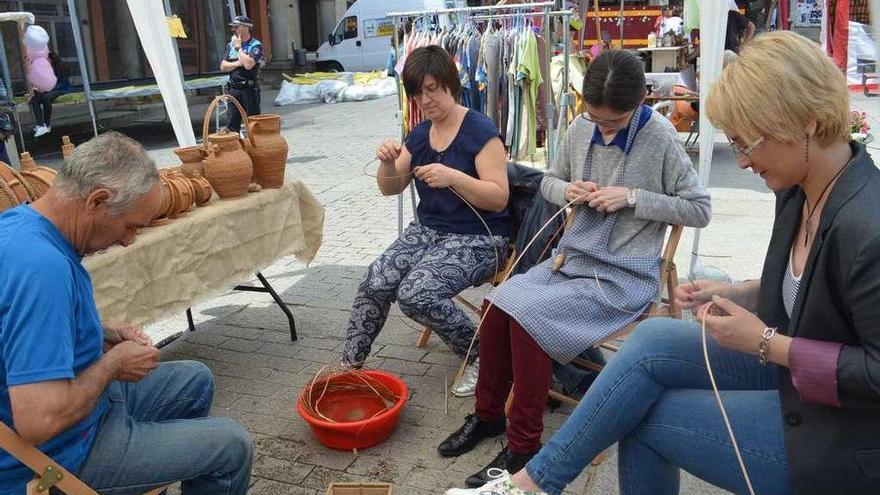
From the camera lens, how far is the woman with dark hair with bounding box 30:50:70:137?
9.68 meters

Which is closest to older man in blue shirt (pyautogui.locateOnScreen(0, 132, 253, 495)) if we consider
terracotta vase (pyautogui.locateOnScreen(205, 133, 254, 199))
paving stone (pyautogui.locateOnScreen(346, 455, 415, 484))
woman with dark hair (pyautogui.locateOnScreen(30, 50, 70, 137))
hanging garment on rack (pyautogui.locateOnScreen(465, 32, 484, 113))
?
paving stone (pyautogui.locateOnScreen(346, 455, 415, 484))

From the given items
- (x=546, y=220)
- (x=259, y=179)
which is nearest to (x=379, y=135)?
(x=259, y=179)

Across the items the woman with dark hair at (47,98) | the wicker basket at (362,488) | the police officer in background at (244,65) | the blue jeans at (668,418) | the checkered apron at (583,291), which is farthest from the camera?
the woman with dark hair at (47,98)

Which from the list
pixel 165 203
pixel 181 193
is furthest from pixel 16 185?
pixel 181 193

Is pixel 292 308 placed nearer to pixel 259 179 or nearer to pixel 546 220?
pixel 259 179

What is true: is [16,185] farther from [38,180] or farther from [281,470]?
[281,470]

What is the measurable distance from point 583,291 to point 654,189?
477 millimetres

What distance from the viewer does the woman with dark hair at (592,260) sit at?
2416 mm

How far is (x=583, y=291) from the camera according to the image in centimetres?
250

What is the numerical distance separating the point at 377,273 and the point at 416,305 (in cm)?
28

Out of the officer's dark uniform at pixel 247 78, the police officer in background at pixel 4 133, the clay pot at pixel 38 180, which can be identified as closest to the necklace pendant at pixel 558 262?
the clay pot at pixel 38 180

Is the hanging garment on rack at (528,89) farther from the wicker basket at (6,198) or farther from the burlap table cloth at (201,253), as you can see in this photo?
the wicker basket at (6,198)

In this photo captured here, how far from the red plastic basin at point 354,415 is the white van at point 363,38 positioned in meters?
16.3

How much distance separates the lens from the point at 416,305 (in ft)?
9.45
